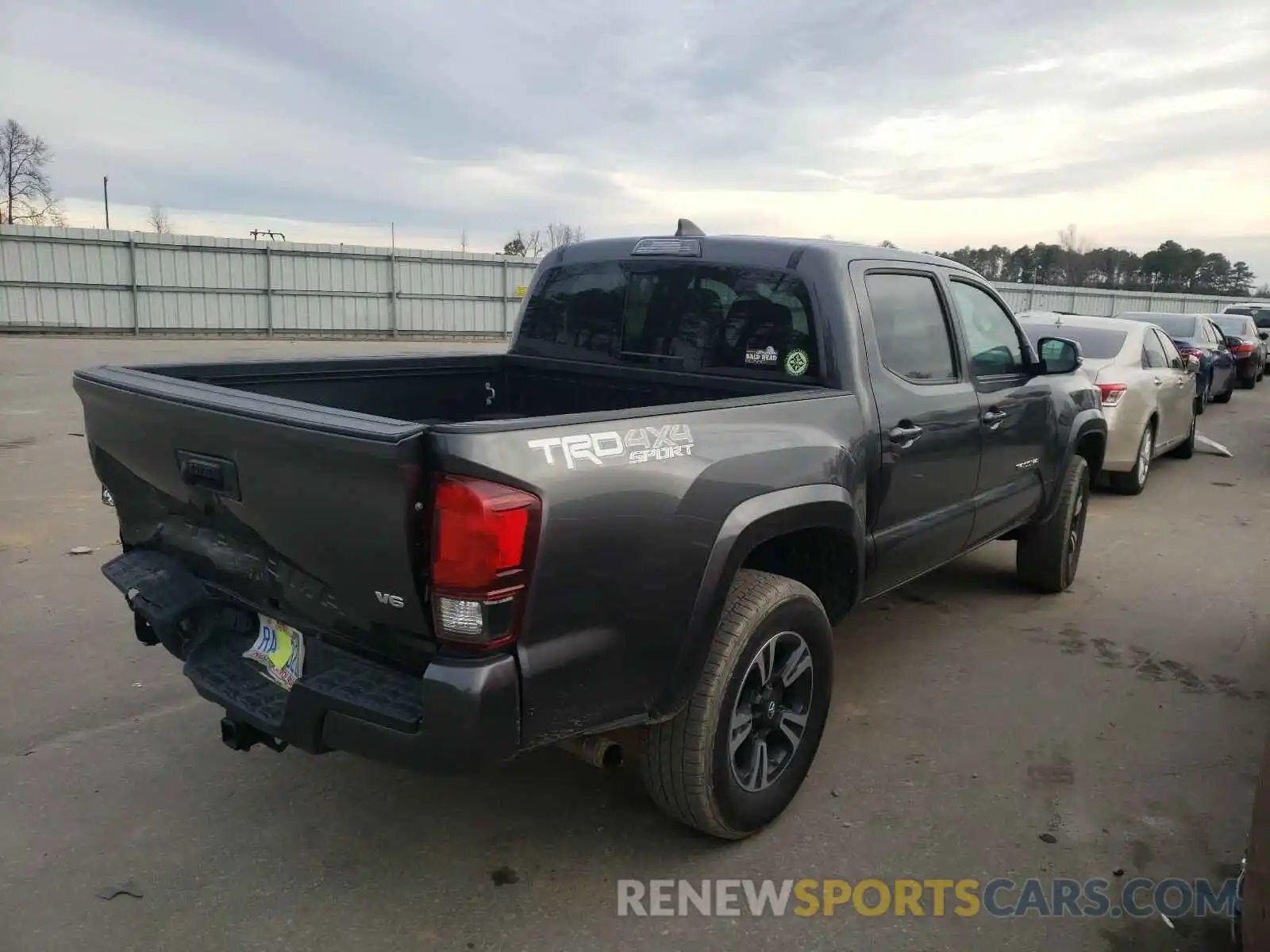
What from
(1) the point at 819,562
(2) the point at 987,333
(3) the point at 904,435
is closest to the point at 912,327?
(3) the point at 904,435

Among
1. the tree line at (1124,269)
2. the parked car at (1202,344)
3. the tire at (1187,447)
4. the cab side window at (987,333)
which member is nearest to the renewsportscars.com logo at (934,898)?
the cab side window at (987,333)

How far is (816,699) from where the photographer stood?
132 inches

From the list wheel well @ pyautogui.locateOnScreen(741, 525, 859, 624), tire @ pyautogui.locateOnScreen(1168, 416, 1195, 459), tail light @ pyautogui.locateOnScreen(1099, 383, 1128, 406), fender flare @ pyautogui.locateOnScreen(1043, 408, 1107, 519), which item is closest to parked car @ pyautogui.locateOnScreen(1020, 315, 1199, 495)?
tail light @ pyautogui.locateOnScreen(1099, 383, 1128, 406)

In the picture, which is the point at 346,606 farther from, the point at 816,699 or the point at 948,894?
the point at 948,894

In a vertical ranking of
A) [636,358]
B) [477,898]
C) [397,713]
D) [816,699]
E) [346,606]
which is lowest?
[477,898]

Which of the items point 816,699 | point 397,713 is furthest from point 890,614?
point 397,713

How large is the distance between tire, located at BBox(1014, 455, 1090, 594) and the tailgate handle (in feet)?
14.6

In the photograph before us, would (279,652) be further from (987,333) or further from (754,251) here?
(987,333)

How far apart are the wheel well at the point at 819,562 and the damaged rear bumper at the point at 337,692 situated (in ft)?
4.27

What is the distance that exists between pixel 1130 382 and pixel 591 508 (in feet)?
25.0

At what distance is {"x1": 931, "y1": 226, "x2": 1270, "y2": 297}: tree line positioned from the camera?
48.1 meters

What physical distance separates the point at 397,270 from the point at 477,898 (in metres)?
27.6

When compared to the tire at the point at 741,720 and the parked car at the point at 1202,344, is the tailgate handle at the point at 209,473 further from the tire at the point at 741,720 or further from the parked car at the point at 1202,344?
the parked car at the point at 1202,344

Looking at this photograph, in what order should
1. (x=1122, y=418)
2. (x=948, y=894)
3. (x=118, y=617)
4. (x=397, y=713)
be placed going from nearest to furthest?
(x=397, y=713) → (x=948, y=894) → (x=118, y=617) → (x=1122, y=418)
